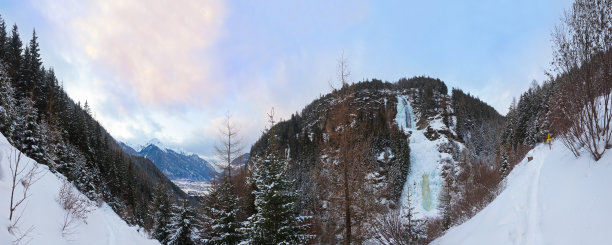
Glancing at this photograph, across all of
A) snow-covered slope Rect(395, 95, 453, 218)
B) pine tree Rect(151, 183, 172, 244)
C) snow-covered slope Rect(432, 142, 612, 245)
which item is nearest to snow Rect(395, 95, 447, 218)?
snow-covered slope Rect(395, 95, 453, 218)

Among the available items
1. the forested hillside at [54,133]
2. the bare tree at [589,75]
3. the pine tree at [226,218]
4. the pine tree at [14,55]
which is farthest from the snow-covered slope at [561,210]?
the pine tree at [14,55]

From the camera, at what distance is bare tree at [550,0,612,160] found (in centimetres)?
450

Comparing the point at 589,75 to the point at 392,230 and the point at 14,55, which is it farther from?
the point at 14,55

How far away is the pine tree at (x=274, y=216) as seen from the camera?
11.3m

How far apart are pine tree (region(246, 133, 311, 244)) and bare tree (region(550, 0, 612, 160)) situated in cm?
996

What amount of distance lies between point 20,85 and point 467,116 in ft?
372

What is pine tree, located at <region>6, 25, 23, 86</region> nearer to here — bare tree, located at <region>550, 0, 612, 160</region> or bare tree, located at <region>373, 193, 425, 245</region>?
bare tree, located at <region>373, 193, 425, 245</region>

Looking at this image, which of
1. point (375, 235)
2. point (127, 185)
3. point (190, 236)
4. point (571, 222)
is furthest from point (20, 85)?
point (571, 222)

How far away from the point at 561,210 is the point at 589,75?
9.06 ft

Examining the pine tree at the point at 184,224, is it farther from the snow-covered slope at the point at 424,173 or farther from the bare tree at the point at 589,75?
the snow-covered slope at the point at 424,173

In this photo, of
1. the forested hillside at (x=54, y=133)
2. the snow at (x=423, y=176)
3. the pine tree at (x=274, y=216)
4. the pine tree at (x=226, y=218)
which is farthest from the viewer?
the snow at (x=423, y=176)

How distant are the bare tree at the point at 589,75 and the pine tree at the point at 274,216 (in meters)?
9.96

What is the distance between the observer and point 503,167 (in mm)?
30844

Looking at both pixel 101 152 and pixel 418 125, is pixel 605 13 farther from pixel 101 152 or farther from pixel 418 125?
pixel 418 125
